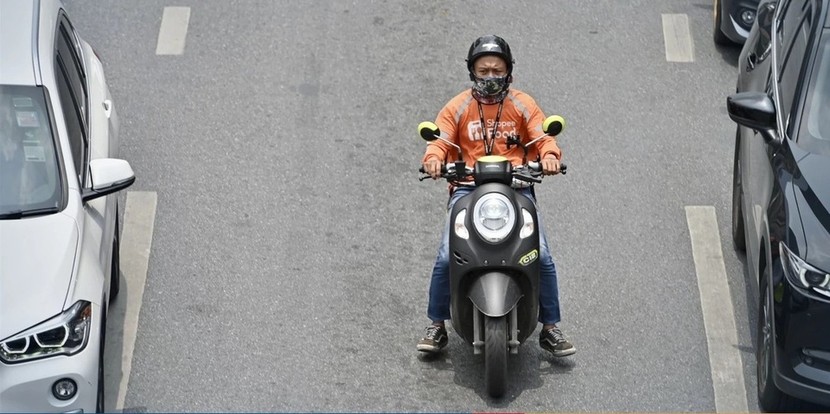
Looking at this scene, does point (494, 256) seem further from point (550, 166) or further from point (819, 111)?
point (819, 111)

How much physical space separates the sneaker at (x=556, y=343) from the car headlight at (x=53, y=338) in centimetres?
273

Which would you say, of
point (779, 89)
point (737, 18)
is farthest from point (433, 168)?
point (737, 18)

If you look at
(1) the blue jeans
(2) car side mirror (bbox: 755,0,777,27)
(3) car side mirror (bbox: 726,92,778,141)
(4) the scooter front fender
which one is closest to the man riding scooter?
(1) the blue jeans

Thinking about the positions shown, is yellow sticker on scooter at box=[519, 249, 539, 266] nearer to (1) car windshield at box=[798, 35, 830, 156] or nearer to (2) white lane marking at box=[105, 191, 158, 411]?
(1) car windshield at box=[798, 35, 830, 156]

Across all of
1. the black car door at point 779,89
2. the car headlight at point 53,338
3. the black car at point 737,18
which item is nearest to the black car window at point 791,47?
the black car door at point 779,89

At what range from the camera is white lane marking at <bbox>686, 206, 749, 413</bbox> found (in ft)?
31.3

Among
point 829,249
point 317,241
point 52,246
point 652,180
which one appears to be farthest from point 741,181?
point 52,246

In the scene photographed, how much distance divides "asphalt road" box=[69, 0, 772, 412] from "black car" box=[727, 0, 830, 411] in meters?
0.71

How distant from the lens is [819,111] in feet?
→ 30.7

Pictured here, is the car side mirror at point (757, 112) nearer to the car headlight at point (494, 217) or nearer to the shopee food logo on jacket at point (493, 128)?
the shopee food logo on jacket at point (493, 128)

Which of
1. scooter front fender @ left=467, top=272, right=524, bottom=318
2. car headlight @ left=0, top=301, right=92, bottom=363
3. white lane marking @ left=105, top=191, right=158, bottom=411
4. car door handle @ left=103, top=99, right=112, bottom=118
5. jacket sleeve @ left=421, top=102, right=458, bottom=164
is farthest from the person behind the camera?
car door handle @ left=103, top=99, right=112, bottom=118

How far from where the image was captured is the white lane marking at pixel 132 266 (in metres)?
9.83

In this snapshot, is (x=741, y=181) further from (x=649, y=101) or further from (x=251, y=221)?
(x=251, y=221)

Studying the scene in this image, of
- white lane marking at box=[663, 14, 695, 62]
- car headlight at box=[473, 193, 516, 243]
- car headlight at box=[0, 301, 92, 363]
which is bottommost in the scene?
car headlight at box=[0, 301, 92, 363]
